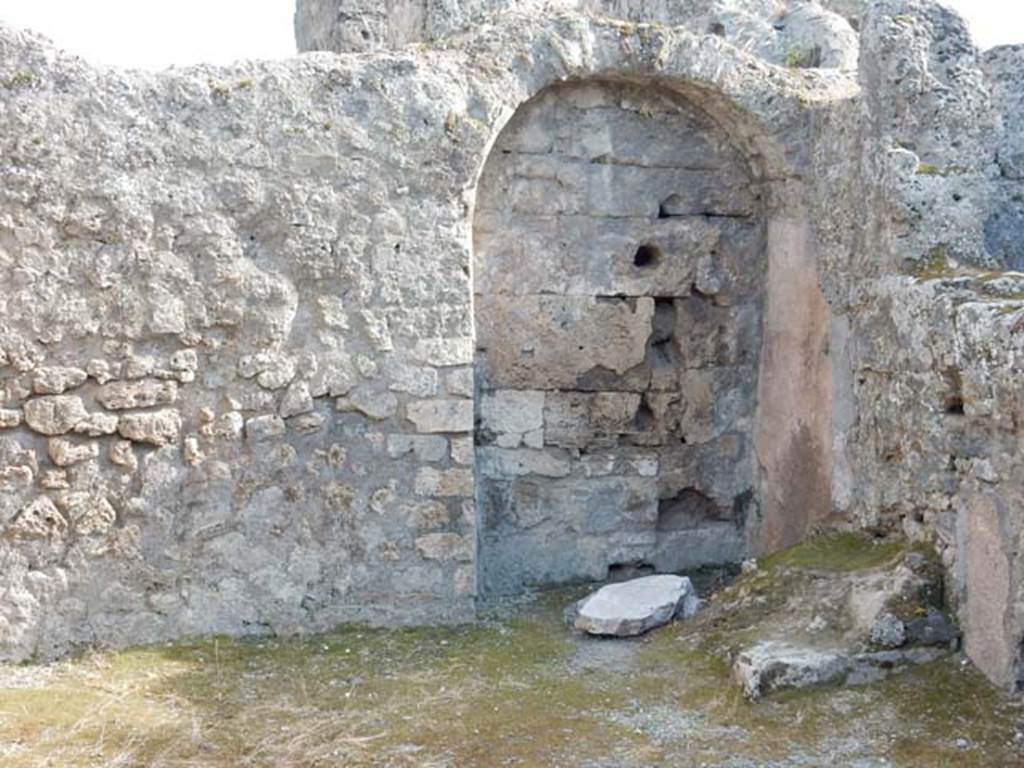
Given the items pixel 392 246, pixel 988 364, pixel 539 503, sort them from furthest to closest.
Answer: pixel 539 503, pixel 392 246, pixel 988 364

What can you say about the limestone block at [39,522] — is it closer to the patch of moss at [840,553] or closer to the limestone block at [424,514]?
the limestone block at [424,514]

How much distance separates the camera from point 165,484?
5742mm

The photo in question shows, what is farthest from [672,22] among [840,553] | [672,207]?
[840,553]

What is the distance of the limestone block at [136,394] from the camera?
5645 mm

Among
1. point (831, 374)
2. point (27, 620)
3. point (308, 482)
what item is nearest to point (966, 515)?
point (831, 374)

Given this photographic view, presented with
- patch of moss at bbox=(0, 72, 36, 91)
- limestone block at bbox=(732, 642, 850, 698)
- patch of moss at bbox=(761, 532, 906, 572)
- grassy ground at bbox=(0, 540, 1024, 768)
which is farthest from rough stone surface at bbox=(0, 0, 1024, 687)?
limestone block at bbox=(732, 642, 850, 698)

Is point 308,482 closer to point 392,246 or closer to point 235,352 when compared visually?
point 235,352

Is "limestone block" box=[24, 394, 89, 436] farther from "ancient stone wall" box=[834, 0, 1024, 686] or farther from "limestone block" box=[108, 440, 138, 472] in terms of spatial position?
"ancient stone wall" box=[834, 0, 1024, 686]

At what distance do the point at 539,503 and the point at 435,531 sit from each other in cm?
88

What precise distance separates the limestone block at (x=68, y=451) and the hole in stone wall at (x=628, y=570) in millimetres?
2736

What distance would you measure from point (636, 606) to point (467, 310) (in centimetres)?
157

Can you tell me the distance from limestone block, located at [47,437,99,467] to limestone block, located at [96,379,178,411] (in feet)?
0.63

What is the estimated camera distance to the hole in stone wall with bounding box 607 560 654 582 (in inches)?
273

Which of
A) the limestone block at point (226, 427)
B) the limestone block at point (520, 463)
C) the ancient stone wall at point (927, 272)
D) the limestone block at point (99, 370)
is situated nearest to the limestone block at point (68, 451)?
the limestone block at point (99, 370)
